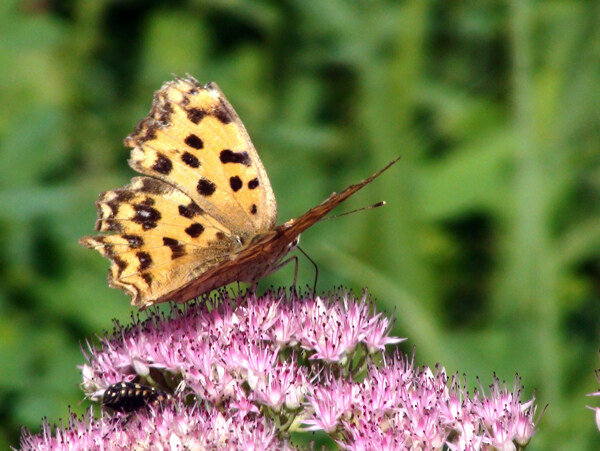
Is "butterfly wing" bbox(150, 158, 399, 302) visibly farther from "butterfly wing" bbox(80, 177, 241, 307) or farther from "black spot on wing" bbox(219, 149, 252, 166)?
"black spot on wing" bbox(219, 149, 252, 166)

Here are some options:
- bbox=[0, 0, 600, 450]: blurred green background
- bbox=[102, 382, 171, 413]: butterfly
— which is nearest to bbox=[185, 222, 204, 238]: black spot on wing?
bbox=[102, 382, 171, 413]: butterfly

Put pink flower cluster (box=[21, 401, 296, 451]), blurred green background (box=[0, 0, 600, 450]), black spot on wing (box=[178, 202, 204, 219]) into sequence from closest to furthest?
pink flower cluster (box=[21, 401, 296, 451]) < black spot on wing (box=[178, 202, 204, 219]) < blurred green background (box=[0, 0, 600, 450])

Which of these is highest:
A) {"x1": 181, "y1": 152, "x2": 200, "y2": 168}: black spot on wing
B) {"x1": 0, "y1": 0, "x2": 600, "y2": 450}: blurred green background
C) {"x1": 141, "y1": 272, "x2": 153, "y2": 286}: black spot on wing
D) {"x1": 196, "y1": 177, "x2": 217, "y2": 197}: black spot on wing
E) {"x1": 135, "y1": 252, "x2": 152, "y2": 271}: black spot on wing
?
{"x1": 0, "y1": 0, "x2": 600, "y2": 450}: blurred green background

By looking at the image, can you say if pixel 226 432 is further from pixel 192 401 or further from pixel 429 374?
pixel 429 374

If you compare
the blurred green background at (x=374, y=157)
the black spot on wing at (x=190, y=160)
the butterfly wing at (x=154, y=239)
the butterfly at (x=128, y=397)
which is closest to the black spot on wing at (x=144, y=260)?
the butterfly wing at (x=154, y=239)

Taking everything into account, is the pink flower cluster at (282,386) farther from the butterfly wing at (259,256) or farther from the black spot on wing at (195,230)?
the black spot on wing at (195,230)

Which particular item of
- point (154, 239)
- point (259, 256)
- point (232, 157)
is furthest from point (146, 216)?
point (259, 256)
